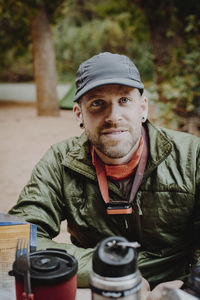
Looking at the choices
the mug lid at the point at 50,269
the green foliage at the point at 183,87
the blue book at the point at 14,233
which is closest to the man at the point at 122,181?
the blue book at the point at 14,233

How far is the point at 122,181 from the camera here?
6.76 ft

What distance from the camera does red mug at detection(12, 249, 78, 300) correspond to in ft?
3.33

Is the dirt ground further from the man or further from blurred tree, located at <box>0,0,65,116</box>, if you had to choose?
the man

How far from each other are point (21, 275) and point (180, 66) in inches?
257

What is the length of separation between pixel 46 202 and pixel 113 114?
630 mm

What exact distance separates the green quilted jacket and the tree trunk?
8.86 metres

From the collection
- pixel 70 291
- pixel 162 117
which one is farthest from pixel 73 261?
pixel 162 117

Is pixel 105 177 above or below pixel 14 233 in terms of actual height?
above

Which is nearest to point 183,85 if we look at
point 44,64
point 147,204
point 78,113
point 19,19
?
point 78,113

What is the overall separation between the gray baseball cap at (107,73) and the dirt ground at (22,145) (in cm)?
142

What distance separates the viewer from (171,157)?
2043 mm

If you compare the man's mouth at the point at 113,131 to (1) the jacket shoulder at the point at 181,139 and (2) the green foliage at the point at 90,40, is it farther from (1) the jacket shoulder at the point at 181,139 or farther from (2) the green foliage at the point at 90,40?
(2) the green foliage at the point at 90,40

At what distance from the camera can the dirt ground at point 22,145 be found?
5146 millimetres

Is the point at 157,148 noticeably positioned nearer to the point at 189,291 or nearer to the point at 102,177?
the point at 102,177
